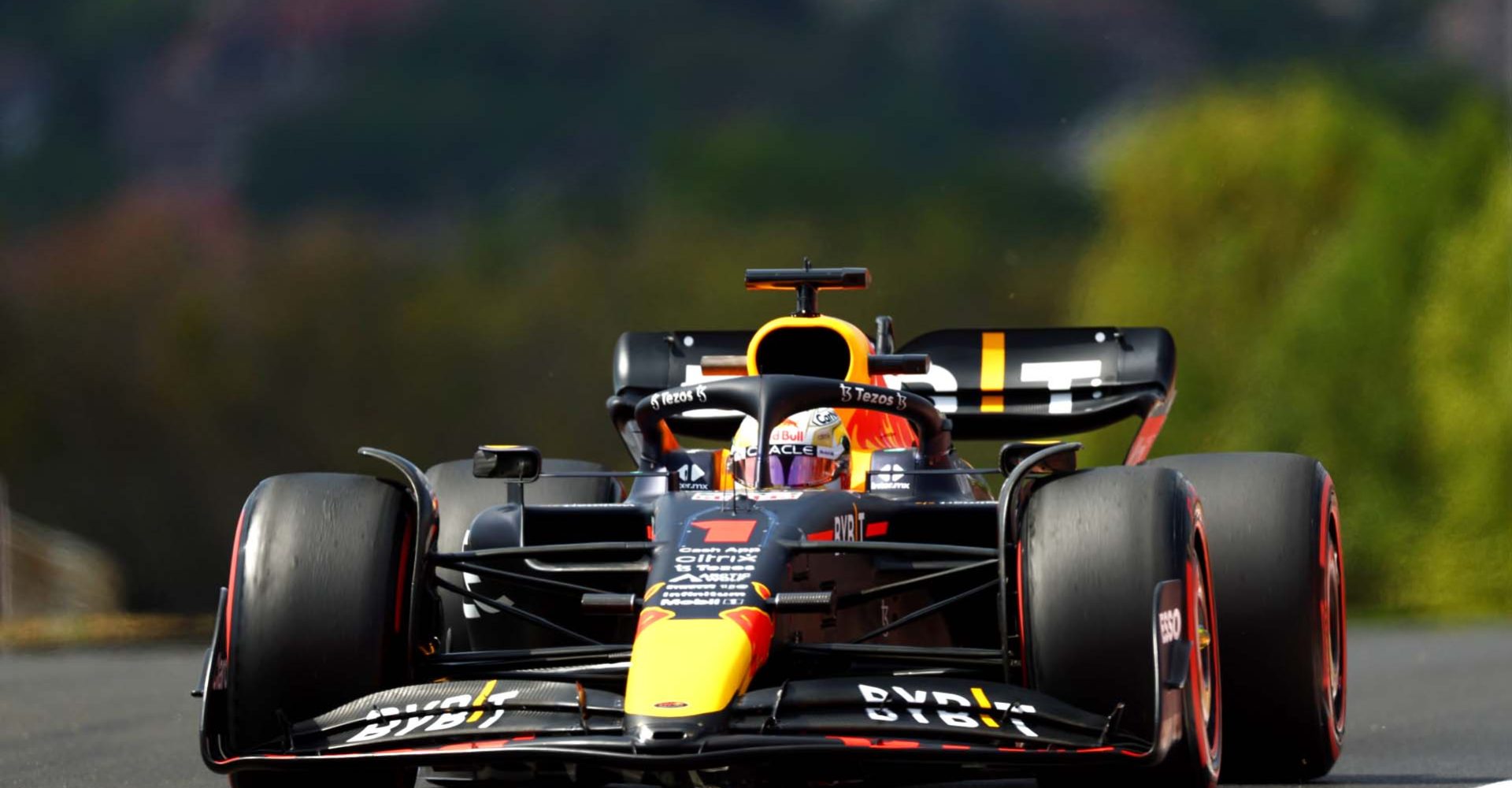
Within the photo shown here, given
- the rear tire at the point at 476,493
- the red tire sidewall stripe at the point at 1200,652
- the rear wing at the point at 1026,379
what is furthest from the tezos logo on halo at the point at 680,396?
the rear wing at the point at 1026,379

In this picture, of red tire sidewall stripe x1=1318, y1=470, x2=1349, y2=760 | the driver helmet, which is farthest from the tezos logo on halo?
red tire sidewall stripe x1=1318, y1=470, x2=1349, y2=760

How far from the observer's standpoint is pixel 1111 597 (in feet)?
17.9

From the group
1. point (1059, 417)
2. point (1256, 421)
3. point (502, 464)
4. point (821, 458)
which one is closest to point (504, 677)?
point (502, 464)

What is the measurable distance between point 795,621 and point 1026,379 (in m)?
3.25

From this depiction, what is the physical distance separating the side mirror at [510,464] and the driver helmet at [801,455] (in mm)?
559

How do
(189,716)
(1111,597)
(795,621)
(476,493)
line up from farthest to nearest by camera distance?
(189,716) < (476,493) < (795,621) < (1111,597)

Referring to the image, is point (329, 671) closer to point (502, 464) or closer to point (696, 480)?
point (502, 464)

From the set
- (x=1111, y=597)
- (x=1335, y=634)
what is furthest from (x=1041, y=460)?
(x=1335, y=634)

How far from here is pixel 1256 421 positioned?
17.8m

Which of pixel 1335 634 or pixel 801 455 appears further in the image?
pixel 1335 634

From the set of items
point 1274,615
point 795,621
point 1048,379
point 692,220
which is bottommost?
point 1274,615

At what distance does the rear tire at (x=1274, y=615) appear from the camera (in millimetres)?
6773

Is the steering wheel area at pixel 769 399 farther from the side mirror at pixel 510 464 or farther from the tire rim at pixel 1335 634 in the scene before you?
the tire rim at pixel 1335 634

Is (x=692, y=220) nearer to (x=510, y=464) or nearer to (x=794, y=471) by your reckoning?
(x=794, y=471)
